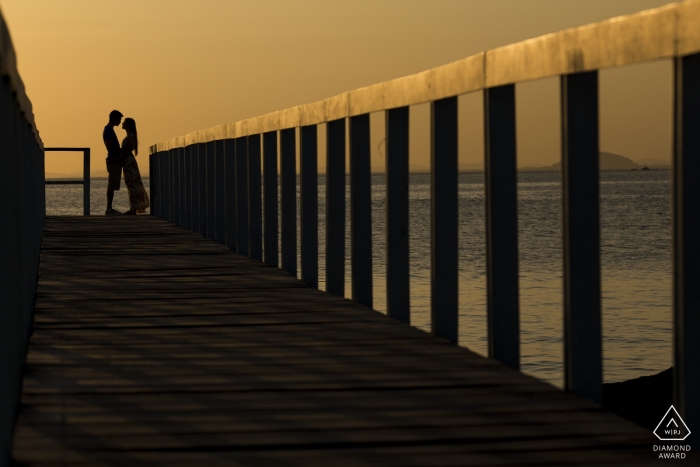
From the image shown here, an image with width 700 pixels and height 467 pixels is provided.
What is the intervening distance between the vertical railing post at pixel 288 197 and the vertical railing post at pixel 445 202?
327 centimetres

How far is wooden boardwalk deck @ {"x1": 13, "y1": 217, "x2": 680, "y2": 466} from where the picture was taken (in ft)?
10.4

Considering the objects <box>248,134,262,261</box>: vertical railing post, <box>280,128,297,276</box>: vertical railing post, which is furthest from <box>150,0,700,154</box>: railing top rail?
<box>248,134,262,261</box>: vertical railing post

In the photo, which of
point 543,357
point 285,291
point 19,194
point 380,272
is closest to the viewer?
point 19,194

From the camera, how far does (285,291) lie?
713cm

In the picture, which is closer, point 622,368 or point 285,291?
point 285,291

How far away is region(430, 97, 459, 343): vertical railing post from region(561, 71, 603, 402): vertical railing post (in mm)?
1272

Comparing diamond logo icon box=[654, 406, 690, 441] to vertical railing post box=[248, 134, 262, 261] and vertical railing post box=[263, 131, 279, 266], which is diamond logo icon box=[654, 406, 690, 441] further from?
vertical railing post box=[248, 134, 262, 261]

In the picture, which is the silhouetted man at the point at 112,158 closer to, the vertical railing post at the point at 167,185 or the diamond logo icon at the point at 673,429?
the vertical railing post at the point at 167,185

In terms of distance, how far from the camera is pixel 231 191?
34.3ft

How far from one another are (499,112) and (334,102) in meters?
2.40

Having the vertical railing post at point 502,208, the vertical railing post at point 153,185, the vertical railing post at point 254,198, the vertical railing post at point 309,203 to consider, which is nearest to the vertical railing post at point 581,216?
the vertical railing post at point 502,208

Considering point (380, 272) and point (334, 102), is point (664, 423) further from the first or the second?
point (380, 272)

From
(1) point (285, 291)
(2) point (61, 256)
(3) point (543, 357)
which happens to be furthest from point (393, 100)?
(3) point (543, 357)

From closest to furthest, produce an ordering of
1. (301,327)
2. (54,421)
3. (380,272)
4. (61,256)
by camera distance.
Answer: (54,421) < (301,327) < (61,256) < (380,272)
